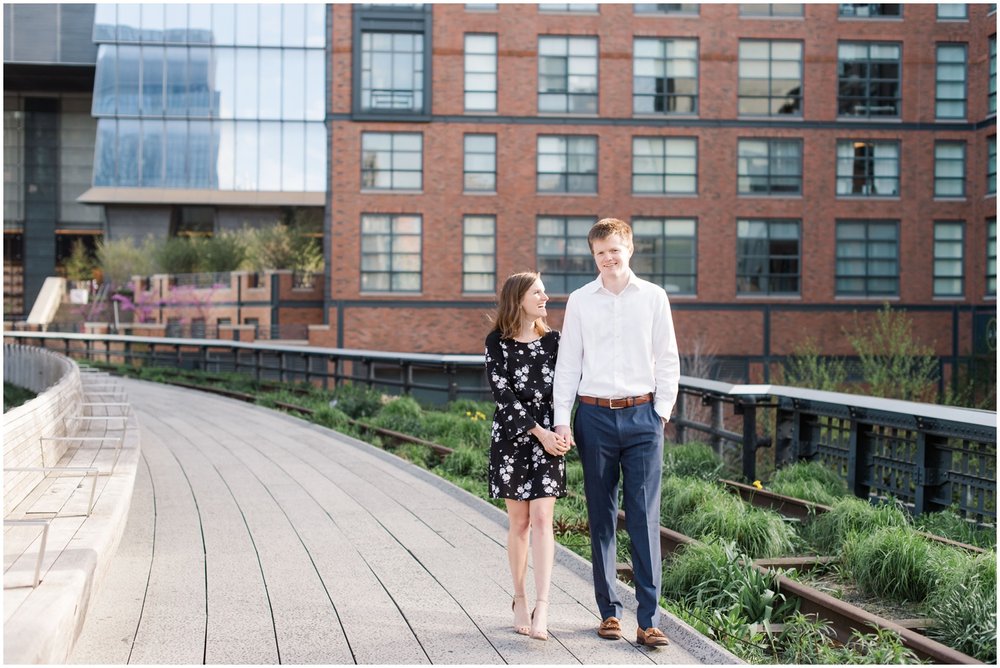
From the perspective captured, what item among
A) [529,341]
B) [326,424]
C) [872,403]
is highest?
[529,341]

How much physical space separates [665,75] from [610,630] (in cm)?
3397

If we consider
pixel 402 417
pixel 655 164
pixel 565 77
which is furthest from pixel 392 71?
pixel 402 417

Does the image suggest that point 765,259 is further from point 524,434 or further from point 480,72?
point 524,434

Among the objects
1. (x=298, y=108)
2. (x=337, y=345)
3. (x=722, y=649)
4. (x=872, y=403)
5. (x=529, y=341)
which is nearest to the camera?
(x=722, y=649)

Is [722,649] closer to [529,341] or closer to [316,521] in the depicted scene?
[529,341]

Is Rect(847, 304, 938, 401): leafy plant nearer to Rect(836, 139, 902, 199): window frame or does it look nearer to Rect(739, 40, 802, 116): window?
Rect(836, 139, 902, 199): window frame

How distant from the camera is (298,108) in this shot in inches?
2350

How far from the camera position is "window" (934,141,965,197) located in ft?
123

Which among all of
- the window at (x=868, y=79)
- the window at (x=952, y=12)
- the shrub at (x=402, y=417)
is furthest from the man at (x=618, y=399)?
the window at (x=952, y=12)

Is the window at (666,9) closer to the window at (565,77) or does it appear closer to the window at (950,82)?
the window at (565,77)

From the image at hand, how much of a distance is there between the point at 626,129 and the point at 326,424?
2322cm

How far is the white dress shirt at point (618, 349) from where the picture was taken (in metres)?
5.21

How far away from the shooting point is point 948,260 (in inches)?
1471

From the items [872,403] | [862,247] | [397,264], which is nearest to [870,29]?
[862,247]
